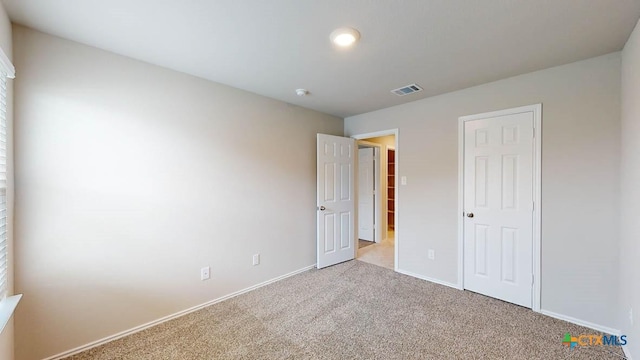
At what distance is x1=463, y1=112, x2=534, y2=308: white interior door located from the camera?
2.47m

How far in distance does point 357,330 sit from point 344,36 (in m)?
2.34

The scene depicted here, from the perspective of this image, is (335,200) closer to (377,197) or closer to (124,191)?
(377,197)

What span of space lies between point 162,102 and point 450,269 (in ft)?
11.6

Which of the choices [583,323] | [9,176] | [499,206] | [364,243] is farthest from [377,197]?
[9,176]

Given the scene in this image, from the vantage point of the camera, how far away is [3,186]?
4.96 feet

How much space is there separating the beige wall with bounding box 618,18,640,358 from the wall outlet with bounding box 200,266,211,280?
3317mm

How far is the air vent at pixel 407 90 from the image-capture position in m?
2.77

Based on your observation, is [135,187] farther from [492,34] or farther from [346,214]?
[492,34]

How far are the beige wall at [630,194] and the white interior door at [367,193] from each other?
3.38 metres

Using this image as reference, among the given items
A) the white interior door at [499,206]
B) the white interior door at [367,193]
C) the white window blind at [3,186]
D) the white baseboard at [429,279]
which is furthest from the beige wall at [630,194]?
the white window blind at [3,186]

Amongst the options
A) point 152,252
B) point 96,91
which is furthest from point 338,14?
point 152,252

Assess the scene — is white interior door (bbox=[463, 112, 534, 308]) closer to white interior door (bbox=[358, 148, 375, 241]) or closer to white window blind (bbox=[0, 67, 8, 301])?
white interior door (bbox=[358, 148, 375, 241])

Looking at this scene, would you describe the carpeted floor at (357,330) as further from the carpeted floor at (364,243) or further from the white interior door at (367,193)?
the white interior door at (367,193)

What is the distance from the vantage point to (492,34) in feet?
5.79
